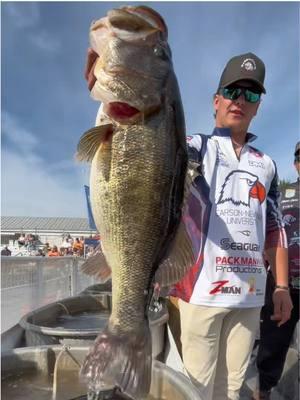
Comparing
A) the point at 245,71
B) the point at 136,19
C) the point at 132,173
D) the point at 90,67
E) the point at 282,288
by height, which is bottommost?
the point at 282,288

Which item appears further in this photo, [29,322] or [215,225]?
[29,322]

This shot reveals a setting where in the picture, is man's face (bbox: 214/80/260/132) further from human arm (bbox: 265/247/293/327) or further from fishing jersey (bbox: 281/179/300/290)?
fishing jersey (bbox: 281/179/300/290)

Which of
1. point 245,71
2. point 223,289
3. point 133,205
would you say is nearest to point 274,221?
point 223,289

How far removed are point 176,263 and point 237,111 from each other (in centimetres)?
100

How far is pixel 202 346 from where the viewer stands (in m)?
1.98

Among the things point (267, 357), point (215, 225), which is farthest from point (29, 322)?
point (215, 225)

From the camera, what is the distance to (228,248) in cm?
201

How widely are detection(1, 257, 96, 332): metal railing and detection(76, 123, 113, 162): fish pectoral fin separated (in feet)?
6.94

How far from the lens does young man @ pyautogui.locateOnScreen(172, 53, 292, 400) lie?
198 centimetres

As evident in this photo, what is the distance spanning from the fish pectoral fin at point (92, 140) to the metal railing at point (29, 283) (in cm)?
212

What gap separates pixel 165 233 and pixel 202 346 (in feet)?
2.64

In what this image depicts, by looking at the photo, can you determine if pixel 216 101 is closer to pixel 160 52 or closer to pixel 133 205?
pixel 160 52

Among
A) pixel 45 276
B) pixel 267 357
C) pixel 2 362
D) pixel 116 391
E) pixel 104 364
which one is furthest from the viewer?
pixel 45 276

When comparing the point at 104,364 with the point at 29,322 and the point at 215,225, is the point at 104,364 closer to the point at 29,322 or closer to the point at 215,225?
the point at 215,225
